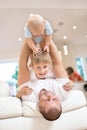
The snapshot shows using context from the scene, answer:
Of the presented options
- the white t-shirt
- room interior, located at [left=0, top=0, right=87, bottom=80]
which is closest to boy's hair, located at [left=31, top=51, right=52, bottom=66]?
the white t-shirt

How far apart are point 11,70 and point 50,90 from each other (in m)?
1.30

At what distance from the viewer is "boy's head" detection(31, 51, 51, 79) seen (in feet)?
3.44

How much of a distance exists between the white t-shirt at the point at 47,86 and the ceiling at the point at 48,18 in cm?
127

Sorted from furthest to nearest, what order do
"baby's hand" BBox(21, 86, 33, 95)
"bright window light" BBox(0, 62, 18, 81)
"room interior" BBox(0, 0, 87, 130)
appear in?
"room interior" BBox(0, 0, 87, 130) < "bright window light" BBox(0, 62, 18, 81) < "baby's hand" BBox(21, 86, 33, 95)

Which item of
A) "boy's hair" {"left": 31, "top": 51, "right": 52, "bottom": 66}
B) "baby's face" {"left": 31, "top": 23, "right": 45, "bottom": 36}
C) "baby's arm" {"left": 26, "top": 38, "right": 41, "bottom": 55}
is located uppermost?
"baby's face" {"left": 31, "top": 23, "right": 45, "bottom": 36}

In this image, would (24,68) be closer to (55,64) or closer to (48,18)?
(55,64)

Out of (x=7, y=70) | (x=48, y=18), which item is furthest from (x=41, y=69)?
(x=48, y=18)

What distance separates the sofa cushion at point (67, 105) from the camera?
932 mm

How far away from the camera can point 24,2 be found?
7.84 feet

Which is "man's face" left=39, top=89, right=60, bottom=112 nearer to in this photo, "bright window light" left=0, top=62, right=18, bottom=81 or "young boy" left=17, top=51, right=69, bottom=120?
"young boy" left=17, top=51, right=69, bottom=120

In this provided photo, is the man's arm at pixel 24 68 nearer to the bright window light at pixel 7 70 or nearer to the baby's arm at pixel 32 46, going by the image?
the baby's arm at pixel 32 46

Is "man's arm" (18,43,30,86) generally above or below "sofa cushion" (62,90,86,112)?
above

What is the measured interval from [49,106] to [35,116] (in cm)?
13

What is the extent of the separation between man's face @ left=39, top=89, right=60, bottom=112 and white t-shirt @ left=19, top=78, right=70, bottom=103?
0.15 feet
